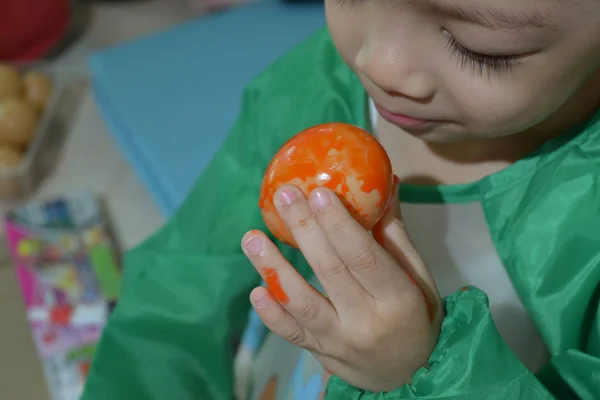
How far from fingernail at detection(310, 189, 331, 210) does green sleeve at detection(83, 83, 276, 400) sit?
0.26m

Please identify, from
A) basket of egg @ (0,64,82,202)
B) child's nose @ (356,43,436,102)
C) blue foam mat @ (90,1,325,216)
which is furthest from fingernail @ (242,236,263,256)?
basket of egg @ (0,64,82,202)

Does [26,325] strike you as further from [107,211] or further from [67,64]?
[67,64]

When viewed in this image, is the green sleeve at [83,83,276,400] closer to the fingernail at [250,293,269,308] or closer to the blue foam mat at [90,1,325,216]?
the fingernail at [250,293,269,308]

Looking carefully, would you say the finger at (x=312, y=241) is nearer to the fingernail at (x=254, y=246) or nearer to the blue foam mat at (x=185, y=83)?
the fingernail at (x=254, y=246)

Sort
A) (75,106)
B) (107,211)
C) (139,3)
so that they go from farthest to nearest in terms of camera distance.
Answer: (139,3)
(75,106)
(107,211)

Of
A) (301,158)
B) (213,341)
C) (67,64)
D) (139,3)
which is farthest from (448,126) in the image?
(139,3)

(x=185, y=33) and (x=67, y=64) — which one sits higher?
(x=185, y=33)

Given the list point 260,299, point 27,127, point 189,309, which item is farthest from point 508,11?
point 27,127

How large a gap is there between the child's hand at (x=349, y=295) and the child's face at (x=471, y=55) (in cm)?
9

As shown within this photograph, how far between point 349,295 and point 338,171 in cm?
8

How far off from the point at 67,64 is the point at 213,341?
39.9 inches

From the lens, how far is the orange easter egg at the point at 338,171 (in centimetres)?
42

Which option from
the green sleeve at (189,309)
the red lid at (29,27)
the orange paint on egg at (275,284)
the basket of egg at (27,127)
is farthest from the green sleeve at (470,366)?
the red lid at (29,27)

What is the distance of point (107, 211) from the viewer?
1171 mm
